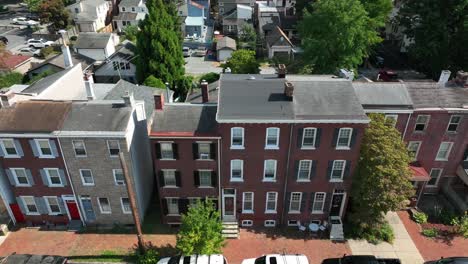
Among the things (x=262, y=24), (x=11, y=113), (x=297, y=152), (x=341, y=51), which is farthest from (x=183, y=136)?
(x=262, y=24)


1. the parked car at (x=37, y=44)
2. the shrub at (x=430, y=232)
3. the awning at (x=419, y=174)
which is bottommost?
the shrub at (x=430, y=232)

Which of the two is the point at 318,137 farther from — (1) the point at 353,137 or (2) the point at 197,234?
(2) the point at 197,234

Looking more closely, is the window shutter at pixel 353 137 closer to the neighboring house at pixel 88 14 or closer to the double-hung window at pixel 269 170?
the double-hung window at pixel 269 170

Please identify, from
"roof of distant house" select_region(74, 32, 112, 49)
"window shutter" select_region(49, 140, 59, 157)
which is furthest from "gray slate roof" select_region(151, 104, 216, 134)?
"roof of distant house" select_region(74, 32, 112, 49)

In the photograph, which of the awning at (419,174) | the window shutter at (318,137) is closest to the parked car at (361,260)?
the awning at (419,174)

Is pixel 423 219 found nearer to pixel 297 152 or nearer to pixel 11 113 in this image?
pixel 297 152

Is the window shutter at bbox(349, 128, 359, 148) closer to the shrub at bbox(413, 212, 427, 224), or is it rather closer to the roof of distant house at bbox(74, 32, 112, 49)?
the shrub at bbox(413, 212, 427, 224)
